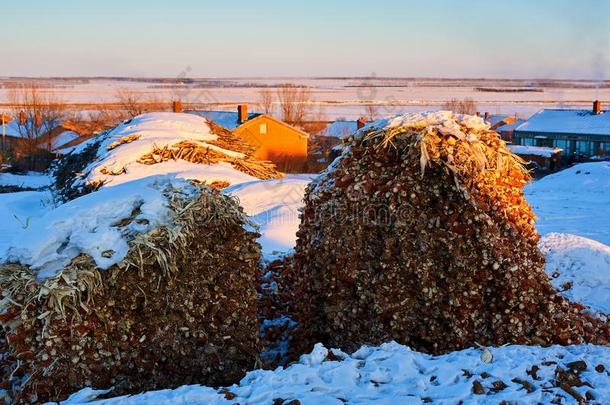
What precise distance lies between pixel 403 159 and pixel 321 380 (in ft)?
6.81

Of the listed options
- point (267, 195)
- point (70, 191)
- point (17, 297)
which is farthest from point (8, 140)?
point (17, 297)

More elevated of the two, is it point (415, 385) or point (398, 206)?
point (398, 206)

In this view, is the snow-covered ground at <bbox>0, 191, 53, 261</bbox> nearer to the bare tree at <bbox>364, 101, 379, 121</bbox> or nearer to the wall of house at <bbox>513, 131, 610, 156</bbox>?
the wall of house at <bbox>513, 131, 610, 156</bbox>

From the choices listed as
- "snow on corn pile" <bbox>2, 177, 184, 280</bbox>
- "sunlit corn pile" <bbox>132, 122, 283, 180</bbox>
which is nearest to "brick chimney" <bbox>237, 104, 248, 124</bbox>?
"sunlit corn pile" <bbox>132, 122, 283, 180</bbox>

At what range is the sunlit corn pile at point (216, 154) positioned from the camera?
53.7 ft

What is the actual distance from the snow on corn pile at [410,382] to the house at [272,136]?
42.3m

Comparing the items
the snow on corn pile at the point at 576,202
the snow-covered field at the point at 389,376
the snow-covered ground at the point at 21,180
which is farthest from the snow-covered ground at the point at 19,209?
the snow-covered ground at the point at 21,180

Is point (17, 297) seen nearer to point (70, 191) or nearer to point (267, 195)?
point (267, 195)

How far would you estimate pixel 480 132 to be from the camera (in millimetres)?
5426

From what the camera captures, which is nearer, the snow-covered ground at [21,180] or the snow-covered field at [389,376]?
the snow-covered field at [389,376]

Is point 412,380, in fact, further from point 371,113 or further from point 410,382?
point 371,113

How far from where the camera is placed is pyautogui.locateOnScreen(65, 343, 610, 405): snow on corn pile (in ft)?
12.6

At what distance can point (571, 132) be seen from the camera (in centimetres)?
5597

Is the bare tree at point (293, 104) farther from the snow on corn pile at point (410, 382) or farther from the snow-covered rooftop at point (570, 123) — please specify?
the snow on corn pile at point (410, 382)
